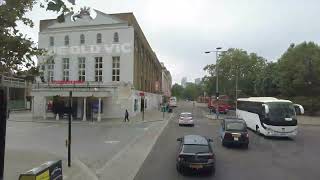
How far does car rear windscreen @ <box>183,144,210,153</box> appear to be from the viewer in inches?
639

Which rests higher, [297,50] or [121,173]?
[297,50]

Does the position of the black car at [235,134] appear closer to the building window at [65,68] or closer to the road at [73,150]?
the road at [73,150]

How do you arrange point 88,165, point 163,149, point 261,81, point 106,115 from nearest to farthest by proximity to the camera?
1. point 88,165
2. point 163,149
3. point 106,115
4. point 261,81

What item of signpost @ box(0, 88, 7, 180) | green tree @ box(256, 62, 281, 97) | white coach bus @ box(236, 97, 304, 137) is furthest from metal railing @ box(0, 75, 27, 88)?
green tree @ box(256, 62, 281, 97)

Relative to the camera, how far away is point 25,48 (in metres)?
10.5

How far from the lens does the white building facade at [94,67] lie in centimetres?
5009

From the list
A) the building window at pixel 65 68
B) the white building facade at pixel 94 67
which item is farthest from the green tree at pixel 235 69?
the building window at pixel 65 68

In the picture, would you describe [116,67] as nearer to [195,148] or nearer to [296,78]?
[296,78]

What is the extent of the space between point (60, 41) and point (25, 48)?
48500 millimetres

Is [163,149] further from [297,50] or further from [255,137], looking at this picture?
[297,50]

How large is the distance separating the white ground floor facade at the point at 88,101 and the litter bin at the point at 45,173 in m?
36.5

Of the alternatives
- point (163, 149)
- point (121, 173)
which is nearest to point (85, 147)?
point (163, 149)

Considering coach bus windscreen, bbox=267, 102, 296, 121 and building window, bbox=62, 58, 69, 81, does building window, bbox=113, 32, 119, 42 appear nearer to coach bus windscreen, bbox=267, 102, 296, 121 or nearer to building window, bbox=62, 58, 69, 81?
building window, bbox=62, 58, 69, 81

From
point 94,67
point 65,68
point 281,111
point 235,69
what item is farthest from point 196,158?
point 235,69
